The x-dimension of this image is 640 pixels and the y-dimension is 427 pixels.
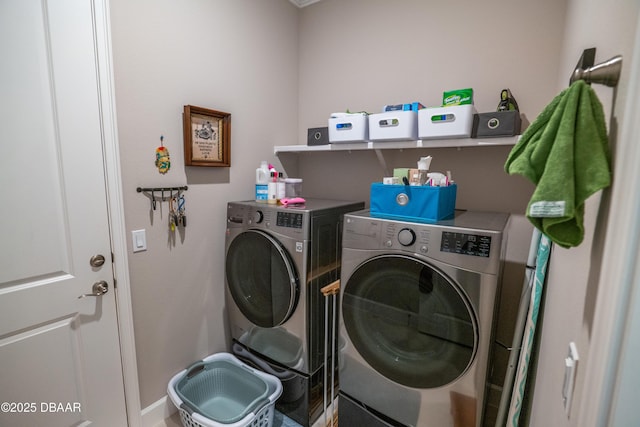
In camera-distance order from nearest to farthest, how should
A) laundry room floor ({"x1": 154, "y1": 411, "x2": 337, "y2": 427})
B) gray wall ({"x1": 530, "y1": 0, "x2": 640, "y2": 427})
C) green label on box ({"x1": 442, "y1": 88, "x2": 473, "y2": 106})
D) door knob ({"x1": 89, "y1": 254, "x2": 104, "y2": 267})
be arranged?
1. gray wall ({"x1": 530, "y1": 0, "x2": 640, "y2": 427})
2. door knob ({"x1": 89, "y1": 254, "x2": 104, "y2": 267})
3. green label on box ({"x1": 442, "y1": 88, "x2": 473, "y2": 106})
4. laundry room floor ({"x1": 154, "y1": 411, "x2": 337, "y2": 427})

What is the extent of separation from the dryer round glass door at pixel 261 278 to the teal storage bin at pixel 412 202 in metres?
0.59

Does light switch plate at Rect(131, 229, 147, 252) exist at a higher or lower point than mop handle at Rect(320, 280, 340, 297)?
higher

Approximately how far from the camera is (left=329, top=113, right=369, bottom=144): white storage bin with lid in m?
1.77

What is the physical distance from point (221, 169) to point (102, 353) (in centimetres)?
118

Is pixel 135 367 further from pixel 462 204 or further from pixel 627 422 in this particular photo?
pixel 462 204

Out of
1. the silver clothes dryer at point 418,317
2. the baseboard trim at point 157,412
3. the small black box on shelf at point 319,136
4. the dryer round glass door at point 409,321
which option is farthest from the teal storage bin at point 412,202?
the baseboard trim at point 157,412

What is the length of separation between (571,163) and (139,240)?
5.80ft

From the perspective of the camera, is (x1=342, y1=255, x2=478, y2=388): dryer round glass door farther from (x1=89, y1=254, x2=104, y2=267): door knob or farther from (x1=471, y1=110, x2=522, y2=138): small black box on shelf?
(x1=89, y1=254, x2=104, y2=267): door knob

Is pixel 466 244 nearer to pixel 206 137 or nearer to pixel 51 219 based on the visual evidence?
pixel 206 137

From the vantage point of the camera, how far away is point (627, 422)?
0.42 meters

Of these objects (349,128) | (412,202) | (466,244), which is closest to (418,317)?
(466,244)

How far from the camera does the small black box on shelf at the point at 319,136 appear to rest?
2.00 meters

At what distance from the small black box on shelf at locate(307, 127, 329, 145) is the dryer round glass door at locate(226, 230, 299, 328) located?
759mm

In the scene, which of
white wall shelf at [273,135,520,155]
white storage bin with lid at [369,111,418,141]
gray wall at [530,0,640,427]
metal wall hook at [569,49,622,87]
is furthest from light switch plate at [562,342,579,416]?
white storage bin with lid at [369,111,418,141]
